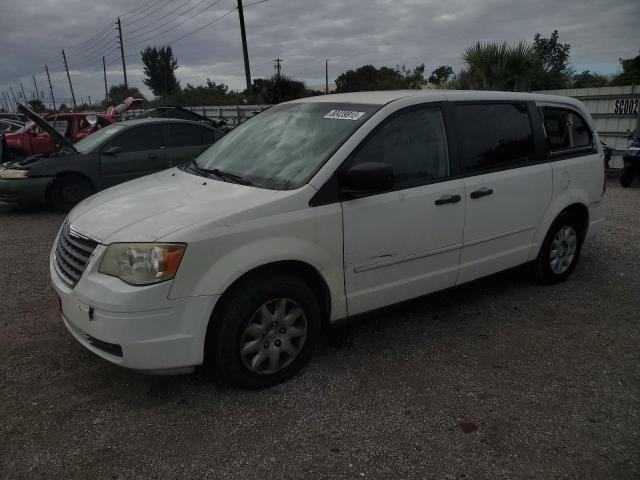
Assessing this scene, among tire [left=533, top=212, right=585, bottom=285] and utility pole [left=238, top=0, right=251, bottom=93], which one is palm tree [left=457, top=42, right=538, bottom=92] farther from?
utility pole [left=238, top=0, right=251, bottom=93]

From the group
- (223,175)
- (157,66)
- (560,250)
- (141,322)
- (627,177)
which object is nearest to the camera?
(141,322)

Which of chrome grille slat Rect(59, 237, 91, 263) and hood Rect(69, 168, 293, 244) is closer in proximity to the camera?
hood Rect(69, 168, 293, 244)

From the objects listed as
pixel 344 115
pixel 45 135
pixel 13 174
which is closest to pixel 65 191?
pixel 13 174

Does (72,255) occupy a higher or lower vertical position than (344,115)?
lower

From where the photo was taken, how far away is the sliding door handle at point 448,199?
137 inches

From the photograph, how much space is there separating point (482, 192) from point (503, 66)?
1019 cm

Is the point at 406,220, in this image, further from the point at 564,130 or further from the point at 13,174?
the point at 13,174

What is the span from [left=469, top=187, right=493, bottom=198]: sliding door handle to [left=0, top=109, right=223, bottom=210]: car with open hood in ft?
17.2

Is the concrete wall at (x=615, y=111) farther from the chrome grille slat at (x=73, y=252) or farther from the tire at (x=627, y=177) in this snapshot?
the chrome grille slat at (x=73, y=252)

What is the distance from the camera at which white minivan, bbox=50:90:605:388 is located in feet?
8.67

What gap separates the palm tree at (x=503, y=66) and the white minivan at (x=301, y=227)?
915cm

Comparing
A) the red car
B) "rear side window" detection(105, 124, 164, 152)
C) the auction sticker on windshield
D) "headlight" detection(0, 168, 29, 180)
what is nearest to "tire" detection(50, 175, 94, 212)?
"headlight" detection(0, 168, 29, 180)

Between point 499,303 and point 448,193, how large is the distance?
1.38 metres

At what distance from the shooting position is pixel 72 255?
2963 millimetres
